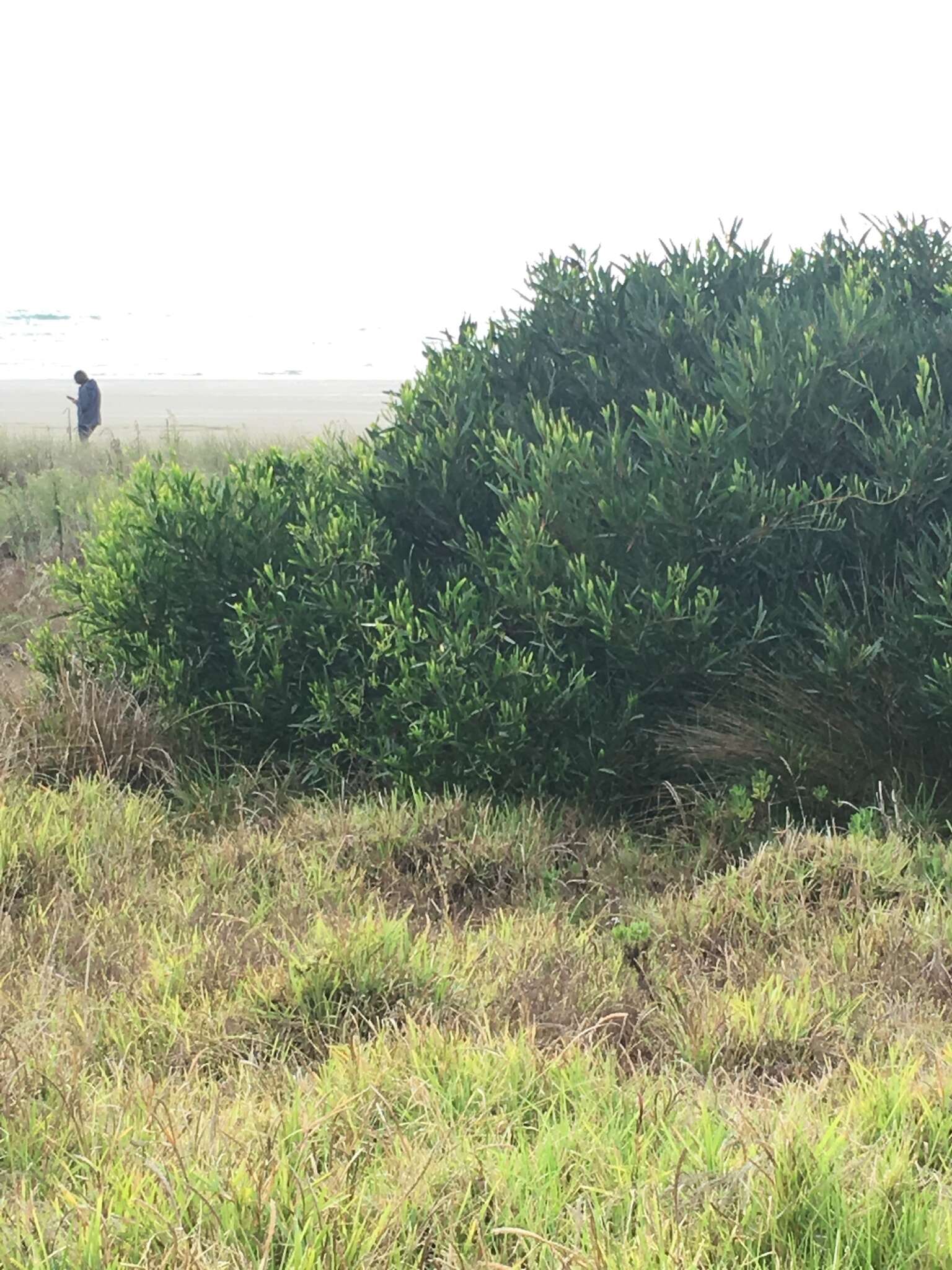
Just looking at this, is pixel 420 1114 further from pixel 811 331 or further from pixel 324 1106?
pixel 811 331

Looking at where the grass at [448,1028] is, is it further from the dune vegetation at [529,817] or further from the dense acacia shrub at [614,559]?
the dense acacia shrub at [614,559]

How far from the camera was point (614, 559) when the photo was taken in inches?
245

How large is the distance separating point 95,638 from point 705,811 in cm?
371

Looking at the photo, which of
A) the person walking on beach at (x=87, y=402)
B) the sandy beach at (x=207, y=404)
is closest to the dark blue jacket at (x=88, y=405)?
the person walking on beach at (x=87, y=402)

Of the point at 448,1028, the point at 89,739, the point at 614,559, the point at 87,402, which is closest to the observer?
the point at 448,1028

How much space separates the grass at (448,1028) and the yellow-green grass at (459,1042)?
12 millimetres

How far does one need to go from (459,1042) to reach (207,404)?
202ft

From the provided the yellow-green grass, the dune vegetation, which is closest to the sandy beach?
the dune vegetation

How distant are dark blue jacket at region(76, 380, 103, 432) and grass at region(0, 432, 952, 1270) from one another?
1846 cm

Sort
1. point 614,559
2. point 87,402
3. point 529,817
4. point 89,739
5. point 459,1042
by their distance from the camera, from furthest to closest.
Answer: point 87,402, point 89,739, point 614,559, point 529,817, point 459,1042

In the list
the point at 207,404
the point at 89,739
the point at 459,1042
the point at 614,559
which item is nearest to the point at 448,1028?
the point at 459,1042

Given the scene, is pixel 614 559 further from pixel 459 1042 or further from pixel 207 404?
pixel 207 404

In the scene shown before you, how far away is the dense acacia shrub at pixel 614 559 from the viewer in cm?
594

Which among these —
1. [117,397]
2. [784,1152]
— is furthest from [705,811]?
[117,397]
